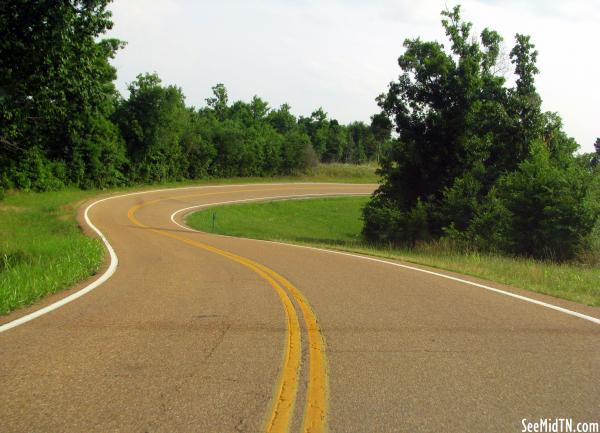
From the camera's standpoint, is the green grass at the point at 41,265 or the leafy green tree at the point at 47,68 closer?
the green grass at the point at 41,265

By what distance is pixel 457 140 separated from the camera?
28.4m

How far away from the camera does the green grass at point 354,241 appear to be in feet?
37.0

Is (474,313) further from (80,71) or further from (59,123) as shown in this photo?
(59,123)

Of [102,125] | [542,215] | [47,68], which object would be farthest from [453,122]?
[102,125]

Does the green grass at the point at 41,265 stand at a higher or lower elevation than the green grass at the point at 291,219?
higher

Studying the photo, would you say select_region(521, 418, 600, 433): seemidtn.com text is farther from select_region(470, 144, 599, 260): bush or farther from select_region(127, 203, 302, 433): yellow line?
select_region(470, 144, 599, 260): bush

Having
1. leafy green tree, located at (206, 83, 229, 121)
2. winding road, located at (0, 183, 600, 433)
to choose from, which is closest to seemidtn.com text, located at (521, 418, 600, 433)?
winding road, located at (0, 183, 600, 433)

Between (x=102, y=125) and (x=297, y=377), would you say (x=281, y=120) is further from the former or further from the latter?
(x=297, y=377)

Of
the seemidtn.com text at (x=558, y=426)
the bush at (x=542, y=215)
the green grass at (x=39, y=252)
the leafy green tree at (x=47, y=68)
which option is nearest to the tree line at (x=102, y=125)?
the leafy green tree at (x=47, y=68)

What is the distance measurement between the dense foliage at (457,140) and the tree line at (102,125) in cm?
252

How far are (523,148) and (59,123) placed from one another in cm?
2071

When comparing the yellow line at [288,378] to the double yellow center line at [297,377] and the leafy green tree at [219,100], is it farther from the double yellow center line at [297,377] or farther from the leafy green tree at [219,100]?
the leafy green tree at [219,100]

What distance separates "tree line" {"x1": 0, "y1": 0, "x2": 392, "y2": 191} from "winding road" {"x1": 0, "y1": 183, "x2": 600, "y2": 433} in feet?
35.0

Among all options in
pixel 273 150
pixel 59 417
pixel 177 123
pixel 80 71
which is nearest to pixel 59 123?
pixel 80 71
